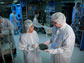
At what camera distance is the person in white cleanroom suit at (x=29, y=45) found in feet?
5.19

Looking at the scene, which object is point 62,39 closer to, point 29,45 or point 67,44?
point 67,44

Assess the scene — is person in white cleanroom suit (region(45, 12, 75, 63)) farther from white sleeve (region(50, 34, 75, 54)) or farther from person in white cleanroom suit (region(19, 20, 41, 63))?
person in white cleanroom suit (region(19, 20, 41, 63))

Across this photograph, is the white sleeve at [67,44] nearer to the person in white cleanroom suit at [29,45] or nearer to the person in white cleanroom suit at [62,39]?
the person in white cleanroom suit at [62,39]

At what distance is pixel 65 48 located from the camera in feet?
4.48

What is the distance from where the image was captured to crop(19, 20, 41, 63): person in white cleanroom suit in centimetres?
158

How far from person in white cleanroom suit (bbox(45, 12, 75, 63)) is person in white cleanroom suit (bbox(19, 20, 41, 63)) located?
0.34 meters

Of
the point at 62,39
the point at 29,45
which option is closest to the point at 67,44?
the point at 62,39

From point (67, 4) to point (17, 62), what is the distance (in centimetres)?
493

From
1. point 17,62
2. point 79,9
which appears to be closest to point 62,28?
point 17,62

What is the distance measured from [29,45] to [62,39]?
0.59 meters

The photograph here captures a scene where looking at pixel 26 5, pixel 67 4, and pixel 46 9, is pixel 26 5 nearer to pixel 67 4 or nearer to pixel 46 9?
pixel 46 9

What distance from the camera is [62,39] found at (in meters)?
1.43

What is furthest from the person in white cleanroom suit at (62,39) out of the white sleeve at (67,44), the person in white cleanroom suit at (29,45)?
the person in white cleanroom suit at (29,45)

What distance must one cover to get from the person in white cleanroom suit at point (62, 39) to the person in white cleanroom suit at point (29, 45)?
1.11ft
